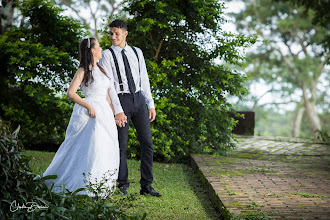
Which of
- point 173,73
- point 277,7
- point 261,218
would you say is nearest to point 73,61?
point 173,73

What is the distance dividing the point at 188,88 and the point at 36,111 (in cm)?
333

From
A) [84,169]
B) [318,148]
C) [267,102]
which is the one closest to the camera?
[84,169]

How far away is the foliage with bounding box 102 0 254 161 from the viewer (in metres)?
8.45

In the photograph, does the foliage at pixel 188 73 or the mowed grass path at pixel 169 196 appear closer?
the mowed grass path at pixel 169 196

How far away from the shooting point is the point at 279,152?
Result: 9852 millimetres

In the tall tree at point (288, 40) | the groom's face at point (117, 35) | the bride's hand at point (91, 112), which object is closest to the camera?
the bride's hand at point (91, 112)

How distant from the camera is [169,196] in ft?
18.4

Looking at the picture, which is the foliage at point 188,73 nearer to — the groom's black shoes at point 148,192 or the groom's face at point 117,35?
the groom's black shoes at point 148,192

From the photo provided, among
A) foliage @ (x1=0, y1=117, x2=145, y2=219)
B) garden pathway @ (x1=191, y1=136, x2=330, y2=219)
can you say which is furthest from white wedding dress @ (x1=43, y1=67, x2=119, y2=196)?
garden pathway @ (x1=191, y1=136, x2=330, y2=219)

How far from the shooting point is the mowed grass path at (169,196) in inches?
185

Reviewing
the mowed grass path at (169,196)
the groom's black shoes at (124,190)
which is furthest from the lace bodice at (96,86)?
the groom's black shoes at (124,190)

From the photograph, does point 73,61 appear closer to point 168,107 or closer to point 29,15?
point 29,15

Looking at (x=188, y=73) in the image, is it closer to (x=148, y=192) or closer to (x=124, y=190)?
(x=148, y=192)

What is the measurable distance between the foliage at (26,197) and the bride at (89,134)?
1.19 meters
